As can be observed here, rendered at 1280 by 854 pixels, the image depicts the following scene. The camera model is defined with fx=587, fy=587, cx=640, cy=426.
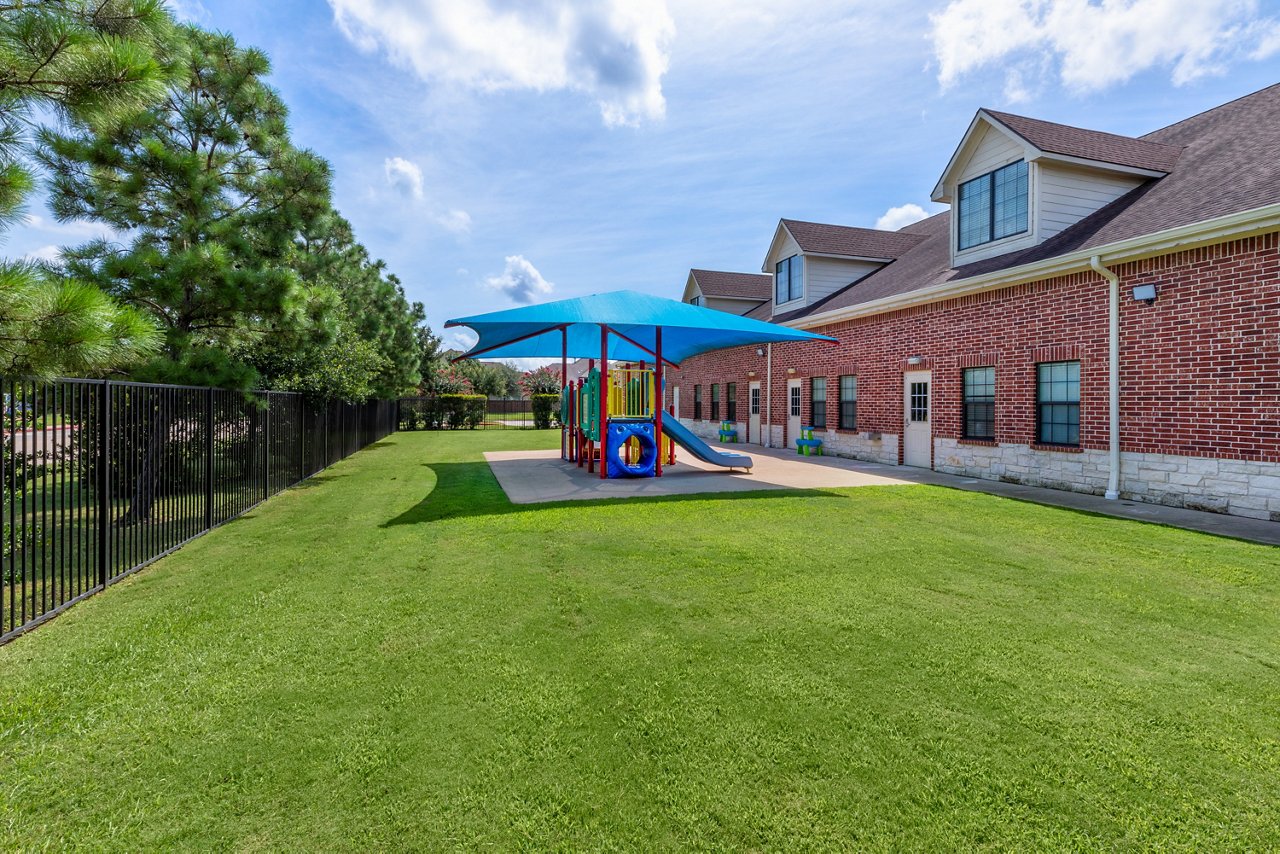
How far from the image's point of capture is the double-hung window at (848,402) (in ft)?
47.4

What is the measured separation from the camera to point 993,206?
11656 millimetres

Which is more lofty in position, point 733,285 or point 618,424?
point 733,285

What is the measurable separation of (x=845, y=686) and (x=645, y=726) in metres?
1.11

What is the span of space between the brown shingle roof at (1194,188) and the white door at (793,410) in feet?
13.3

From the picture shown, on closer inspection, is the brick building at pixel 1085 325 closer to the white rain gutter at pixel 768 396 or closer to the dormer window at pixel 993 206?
the dormer window at pixel 993 206

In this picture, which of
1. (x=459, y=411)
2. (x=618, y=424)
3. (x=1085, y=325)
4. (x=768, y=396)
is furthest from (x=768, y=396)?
(x=459, y=411)

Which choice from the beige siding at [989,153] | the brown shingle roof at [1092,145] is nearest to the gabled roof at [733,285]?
the beige siding at [989,153]

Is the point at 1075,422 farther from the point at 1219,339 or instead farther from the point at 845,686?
the point at 845,686

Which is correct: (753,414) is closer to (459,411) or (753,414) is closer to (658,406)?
(658,406)

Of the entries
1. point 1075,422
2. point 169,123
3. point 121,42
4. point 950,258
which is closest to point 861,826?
point 121,42

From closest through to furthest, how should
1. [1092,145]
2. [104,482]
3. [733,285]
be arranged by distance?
[104,482]
[1092,145]
[733,285]

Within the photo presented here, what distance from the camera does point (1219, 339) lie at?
24.5 ft

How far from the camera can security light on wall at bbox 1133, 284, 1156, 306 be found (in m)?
8.04

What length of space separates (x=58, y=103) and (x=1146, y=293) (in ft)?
37.0
